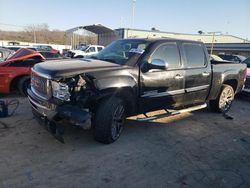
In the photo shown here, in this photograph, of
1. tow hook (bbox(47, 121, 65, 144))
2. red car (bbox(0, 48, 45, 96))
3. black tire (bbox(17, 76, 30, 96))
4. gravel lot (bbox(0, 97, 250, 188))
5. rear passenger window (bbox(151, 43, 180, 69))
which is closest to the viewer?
gravel lot (bbox(0, 97, 250, 188))

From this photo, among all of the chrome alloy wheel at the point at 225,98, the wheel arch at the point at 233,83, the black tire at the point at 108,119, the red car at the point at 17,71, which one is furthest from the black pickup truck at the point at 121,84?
the red car at the point at 17,71

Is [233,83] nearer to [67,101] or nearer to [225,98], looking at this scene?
[225,98]

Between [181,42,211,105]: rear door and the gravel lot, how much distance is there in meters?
0.79

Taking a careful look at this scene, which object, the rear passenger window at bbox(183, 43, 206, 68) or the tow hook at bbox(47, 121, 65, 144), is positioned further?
the rear passenger window at bbox(183, 43, 206, 68)

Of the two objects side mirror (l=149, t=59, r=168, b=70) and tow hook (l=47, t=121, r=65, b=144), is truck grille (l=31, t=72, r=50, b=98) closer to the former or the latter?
tow hook (l=47, t=121, r=65, b=144)

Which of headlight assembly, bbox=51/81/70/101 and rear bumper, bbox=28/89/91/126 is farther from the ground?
headlight assembly, bbox=51/81/70/101

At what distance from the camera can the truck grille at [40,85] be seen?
363 centimetres

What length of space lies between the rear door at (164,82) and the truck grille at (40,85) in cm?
164

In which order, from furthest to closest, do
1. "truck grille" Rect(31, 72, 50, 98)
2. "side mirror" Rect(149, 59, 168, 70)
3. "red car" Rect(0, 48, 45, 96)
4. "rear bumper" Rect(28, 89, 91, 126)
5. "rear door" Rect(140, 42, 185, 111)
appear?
"red car" Rect(0, 48, 45, 96)
"rear door" Rect(140, 42, 185, 111)
"side mirror" Rect(149, 59, 168, 70)
"truck grille" Rect(31, 72, 50, 98)
"rear bumper" Rect(28, 89, 91, 126)

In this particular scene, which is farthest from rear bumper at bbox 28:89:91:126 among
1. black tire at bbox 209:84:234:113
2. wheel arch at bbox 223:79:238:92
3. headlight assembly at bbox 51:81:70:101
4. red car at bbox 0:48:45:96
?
wheel arch at bbox 223:79:238:92

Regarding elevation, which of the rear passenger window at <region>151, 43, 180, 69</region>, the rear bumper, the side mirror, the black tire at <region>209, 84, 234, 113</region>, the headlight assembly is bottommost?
the black tire at <region>209, 84, 234, 113</region>

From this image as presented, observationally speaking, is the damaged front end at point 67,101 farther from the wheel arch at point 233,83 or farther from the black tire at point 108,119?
the wheel arch at point 233,83

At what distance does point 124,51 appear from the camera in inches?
185

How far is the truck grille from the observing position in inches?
143
